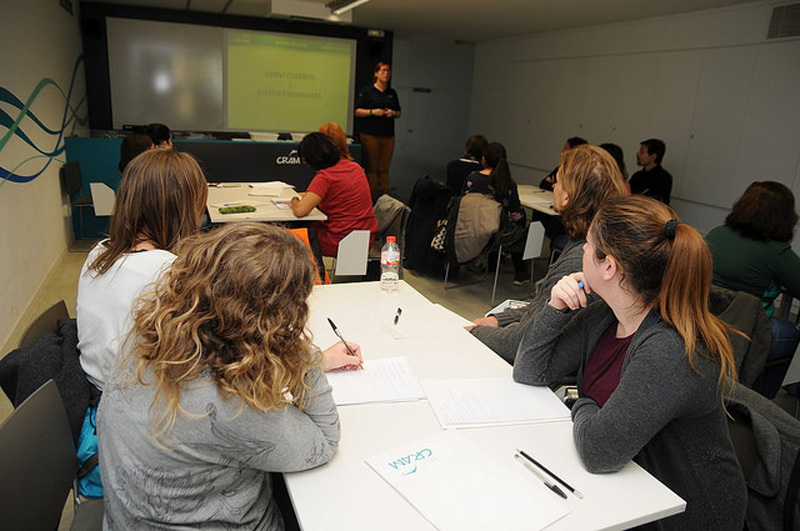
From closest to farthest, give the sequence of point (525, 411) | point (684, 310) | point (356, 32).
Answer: point (684, 310) < point (525, 411) < point (356, 32)

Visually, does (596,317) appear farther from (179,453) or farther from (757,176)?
(757,176)

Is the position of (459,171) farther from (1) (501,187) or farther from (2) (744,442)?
(2) (744,442)

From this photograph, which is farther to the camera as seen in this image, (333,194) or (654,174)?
(654,174)

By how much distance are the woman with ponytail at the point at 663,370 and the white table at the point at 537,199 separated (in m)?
3.26

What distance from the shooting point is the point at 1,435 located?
104 centimetres

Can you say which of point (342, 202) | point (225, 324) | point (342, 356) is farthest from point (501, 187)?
point (225, 324)

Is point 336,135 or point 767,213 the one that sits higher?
point 336,135

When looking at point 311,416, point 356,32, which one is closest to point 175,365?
point 311,416

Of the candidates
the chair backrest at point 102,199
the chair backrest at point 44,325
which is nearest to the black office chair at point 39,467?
the chair backrest at point 44,325

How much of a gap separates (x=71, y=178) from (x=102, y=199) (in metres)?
0.48

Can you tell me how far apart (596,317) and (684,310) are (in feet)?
1.10

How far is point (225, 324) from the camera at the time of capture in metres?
0.98

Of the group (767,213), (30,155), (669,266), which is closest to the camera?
(669,266)

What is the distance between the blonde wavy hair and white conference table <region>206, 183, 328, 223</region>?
96.6 inches
